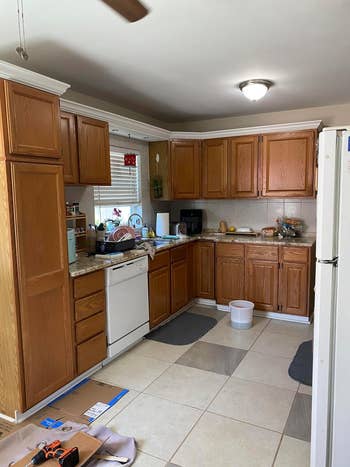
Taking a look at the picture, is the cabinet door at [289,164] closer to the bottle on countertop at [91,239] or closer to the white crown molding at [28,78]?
the bottle on countertop at [91,239]

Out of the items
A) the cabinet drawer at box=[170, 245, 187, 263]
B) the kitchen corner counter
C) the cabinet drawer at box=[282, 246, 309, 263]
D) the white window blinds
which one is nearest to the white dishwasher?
the kitchen corner counter

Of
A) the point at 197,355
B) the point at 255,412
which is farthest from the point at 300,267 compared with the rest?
the point at 255,412

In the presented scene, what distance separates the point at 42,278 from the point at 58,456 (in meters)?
1.04

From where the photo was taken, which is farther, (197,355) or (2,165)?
(197,355)

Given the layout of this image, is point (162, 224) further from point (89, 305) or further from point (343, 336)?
point (343, 336)

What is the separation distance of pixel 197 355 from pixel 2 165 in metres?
2.26

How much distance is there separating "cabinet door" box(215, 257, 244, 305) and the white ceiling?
192 centimetres

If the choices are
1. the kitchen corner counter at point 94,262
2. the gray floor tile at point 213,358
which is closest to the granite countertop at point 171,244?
the kitchen corner counter at point 94,262

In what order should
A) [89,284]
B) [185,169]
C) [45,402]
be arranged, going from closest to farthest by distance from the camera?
[45,402] → [89,284] → [185,169]

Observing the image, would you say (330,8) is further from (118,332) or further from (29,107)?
(118,332)

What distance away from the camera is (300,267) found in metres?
3.83

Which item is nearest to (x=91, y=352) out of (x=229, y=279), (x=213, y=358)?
(x=213, y=358)

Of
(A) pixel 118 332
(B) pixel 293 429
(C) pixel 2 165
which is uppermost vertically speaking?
(C) pixel 2 165

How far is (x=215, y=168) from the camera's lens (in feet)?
14.6
